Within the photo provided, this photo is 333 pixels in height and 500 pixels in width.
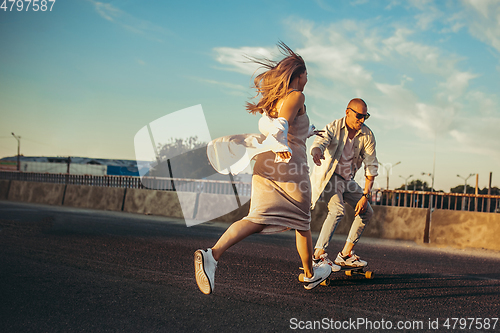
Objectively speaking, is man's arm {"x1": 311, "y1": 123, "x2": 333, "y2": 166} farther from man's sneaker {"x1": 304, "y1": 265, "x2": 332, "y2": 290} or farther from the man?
man's sneaker {"x1": 304, "y1": 265, "x2": 332, "y2": 290}

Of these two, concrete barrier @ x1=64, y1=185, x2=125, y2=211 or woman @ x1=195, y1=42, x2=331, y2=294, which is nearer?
woman @ x1=195, y1=42, x2=331, y2=294

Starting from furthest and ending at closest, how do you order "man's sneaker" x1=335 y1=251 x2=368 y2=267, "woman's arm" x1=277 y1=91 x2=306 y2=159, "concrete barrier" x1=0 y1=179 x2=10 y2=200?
"concrete barrier" x1=0 y1=179 x2=10 y2=200
"man's sneaker" x1=335 y1=251 x2=368 y2=267
"woman's arm" x1=277 y1=91 x2=306 y2=159

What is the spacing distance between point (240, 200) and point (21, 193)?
11.1 metres

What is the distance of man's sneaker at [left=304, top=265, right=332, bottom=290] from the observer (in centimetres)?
364

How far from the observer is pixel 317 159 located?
13.7 ft

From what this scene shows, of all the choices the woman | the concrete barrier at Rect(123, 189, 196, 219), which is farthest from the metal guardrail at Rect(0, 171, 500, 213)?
the woman

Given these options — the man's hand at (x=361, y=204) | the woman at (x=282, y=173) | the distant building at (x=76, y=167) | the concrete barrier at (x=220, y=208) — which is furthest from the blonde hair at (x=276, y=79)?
the distant building at (x=76, y=167)

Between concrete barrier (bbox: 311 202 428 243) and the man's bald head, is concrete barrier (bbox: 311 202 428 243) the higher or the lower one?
the lower one

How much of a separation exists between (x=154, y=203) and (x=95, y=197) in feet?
10.2

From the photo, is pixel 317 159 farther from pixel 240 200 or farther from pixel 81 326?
pixel 240 200

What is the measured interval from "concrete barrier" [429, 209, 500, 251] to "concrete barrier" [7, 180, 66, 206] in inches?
538

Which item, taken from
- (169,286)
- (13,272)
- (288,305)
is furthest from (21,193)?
(288,305)

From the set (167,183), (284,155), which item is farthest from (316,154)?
(167,183)

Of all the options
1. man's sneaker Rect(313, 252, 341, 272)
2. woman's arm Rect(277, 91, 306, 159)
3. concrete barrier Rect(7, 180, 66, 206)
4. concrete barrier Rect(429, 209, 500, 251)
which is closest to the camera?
woman's arm Rect(277, 91, 306, 159)
